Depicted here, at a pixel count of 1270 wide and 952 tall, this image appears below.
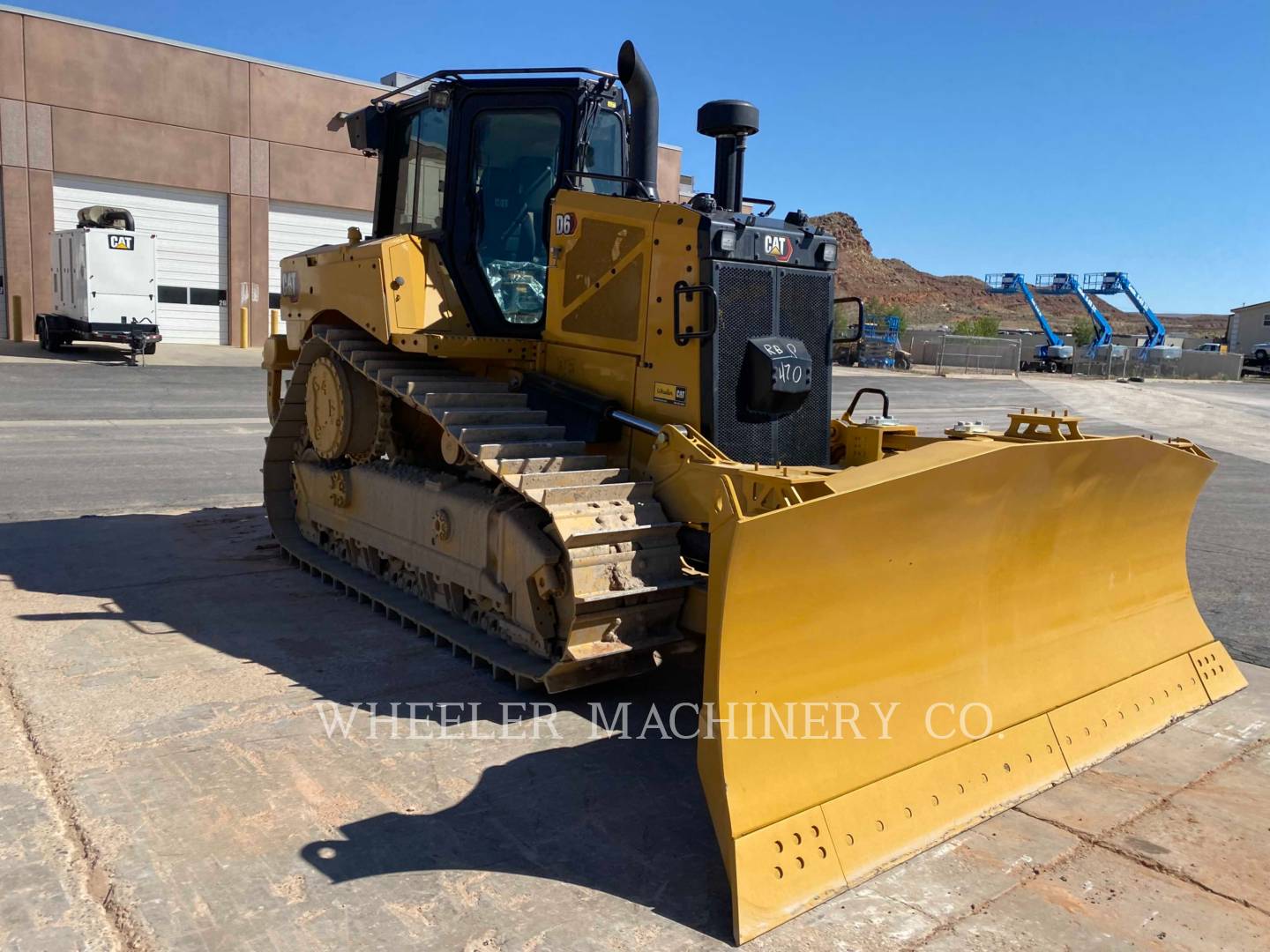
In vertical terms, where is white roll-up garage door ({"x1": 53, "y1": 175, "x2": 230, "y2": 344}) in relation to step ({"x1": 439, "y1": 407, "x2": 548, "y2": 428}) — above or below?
above

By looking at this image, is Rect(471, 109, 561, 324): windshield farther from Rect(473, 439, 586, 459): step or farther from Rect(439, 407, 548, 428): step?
Rect(473, 439, 586, 459): step

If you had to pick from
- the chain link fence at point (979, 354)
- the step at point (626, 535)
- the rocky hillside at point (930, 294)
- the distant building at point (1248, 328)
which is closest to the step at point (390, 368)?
the step at point (626, 535)

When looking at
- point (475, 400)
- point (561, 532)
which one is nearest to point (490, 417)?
point (475, 400)

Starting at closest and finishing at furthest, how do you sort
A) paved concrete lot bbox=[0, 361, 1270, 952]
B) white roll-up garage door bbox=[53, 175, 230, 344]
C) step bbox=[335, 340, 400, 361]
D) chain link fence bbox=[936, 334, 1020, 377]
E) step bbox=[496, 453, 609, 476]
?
paved concrete lot bbox=[0, 361, 1270, 952] → step bbox=[496, 453, 609, 476] → step bbox=[335, 340, 400, 361] → white roll-up garage door bbox=[53, 175, 230, 344] → chain link fence bbox=[936, 334, 1020, 377]

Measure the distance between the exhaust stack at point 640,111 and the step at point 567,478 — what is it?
1706 mm

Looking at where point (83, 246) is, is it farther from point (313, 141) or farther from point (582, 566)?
point (582, 566)

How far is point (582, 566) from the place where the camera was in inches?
178

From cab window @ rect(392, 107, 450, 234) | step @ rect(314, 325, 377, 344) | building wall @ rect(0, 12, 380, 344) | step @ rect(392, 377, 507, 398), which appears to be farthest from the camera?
building wall @ rect(0, 12, 380, 344)

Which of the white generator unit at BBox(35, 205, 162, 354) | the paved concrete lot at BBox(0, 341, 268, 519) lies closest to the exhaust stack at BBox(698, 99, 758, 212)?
the paved concrete lot at BBox(0, 341, 268, 519)

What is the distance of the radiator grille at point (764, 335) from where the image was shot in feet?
17.2

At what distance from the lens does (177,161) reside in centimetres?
2631

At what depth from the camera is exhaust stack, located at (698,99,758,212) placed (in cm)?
558

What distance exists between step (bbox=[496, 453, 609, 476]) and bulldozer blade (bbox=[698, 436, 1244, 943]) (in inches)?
67.1

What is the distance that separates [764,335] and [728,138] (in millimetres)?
1151
